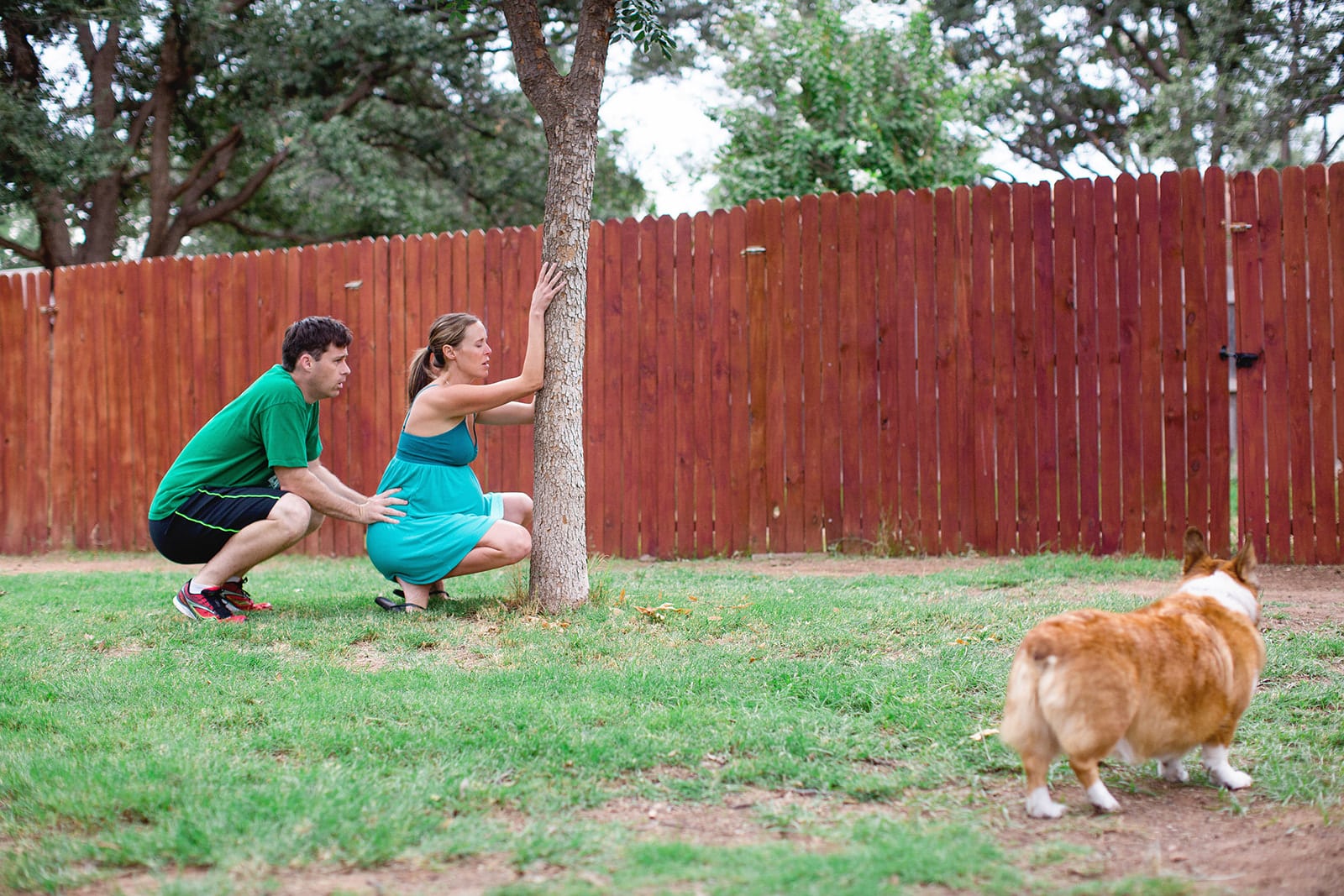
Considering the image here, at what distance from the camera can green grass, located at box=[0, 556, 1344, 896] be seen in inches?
93.6

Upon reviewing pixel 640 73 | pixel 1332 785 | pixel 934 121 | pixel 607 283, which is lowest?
pixel 1332 785

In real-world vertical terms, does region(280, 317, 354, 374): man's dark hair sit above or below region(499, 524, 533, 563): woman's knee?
above

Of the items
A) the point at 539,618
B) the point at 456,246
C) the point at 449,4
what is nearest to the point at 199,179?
the point at 456,246

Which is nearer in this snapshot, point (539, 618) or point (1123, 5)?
point (539, 618)

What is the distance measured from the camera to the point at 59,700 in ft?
12.2

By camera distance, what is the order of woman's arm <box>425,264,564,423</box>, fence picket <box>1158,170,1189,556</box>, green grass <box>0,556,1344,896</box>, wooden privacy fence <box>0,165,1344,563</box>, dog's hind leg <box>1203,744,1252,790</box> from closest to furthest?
green grass <box>0,556,1344,896</box> → dog's hind leg <box>1203,744,1252,790</box> → woman's arm <box>425,264,564,423</box> → wooden privacy fence <box>0,165,1344,563</box> → fence picket <box>1158,170,1189,556</box>

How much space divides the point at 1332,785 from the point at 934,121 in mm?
9993

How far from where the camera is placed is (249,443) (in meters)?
5.22

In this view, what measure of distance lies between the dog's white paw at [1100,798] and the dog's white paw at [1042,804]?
0.09 m

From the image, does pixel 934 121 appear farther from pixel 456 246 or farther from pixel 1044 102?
pixel 1044 102

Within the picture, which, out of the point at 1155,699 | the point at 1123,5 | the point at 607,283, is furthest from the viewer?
the point at 1123,5

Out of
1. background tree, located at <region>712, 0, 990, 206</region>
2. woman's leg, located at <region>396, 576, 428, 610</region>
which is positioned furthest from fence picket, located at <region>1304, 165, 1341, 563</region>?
background tree, located at <region>712, 0, 990, 206</region>

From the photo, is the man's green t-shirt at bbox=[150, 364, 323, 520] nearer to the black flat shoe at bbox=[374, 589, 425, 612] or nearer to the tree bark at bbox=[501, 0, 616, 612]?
the black flat shoe at bbox=[374, 589, 425, 612]

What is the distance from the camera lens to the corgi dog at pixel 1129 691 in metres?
2.52
